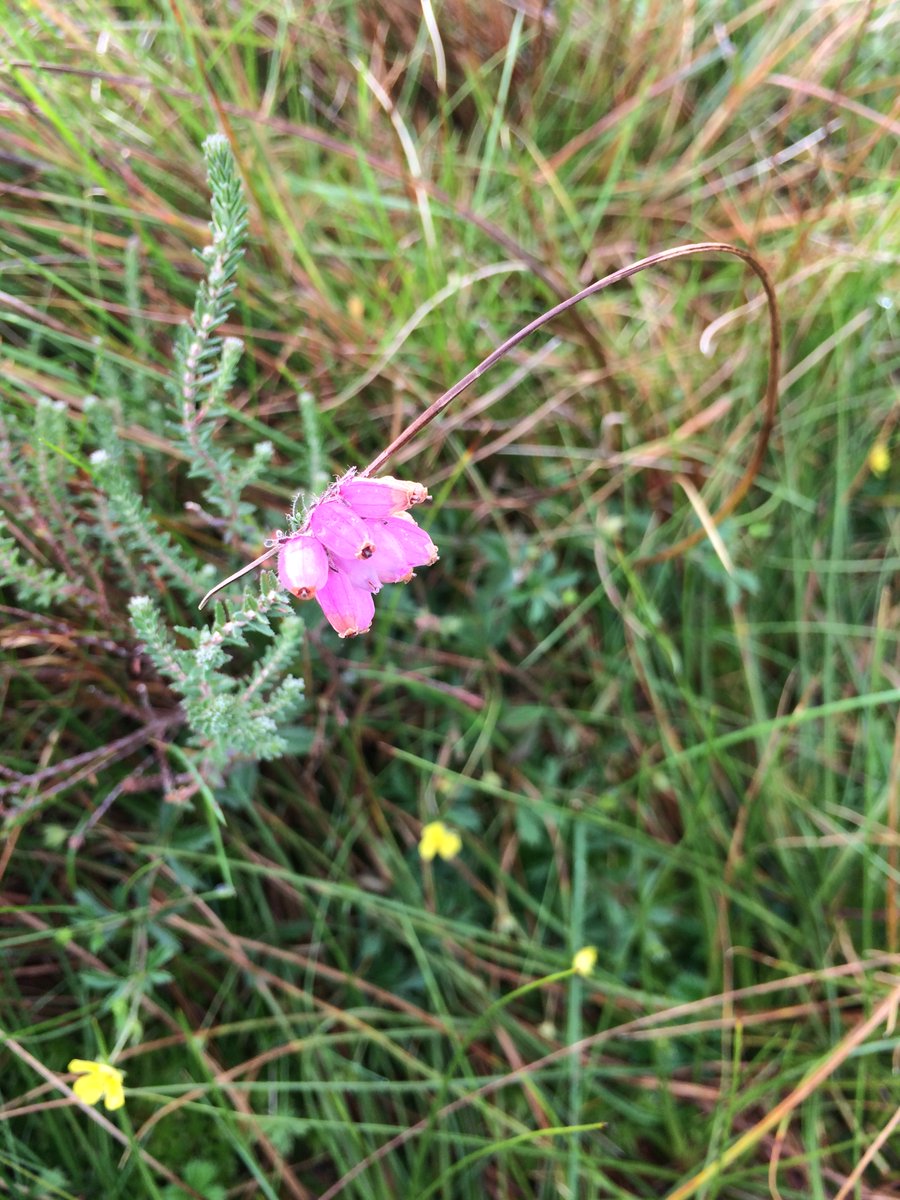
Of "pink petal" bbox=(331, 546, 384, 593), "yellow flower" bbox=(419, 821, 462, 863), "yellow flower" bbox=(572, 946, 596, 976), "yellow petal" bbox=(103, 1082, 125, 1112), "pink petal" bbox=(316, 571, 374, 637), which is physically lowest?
"yellow flower" bbox=(572, 946, 596, 976)

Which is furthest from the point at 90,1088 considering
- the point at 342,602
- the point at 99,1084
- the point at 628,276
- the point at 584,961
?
the point at 628,276

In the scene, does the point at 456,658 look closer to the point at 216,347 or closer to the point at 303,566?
the point at 216,347

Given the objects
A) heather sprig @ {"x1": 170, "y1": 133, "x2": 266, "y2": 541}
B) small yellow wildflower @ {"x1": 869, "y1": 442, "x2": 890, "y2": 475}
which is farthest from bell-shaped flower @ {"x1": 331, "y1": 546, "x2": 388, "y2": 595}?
small yellow wildflower @ {"x1": 869, "y1": 442, "x2": 890, "y2": 475}

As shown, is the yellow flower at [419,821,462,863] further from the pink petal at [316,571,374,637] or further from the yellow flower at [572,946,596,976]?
the pink petal at [316,571,374,637]

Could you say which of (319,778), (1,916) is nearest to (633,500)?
(319,778)

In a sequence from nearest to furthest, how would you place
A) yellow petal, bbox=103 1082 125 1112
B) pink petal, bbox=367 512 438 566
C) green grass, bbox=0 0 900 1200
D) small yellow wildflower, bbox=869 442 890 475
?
pink petal, bbox=367 512 438 566 < yellow petal, bbox=103 1082 125 1112 < green grass, bbox=0 0 900 1200 < small yellow wildflower, bbox=869 442 890 475

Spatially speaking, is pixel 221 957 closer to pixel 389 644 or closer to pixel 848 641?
pixel 389 644
